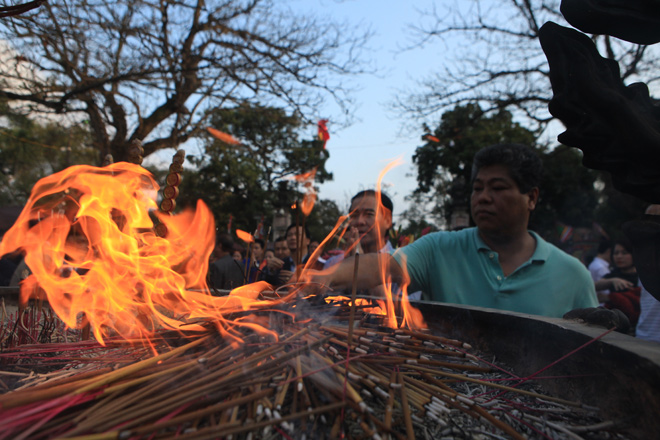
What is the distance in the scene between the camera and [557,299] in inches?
102

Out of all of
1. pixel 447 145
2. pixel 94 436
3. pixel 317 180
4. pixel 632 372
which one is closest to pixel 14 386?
pixel 94 436

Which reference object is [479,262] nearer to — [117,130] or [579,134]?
[579,134]

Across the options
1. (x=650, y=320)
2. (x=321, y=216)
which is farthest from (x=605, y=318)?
(x=321, y=216)

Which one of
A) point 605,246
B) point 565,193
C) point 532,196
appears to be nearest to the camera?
point 532,196

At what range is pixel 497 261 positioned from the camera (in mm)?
2797

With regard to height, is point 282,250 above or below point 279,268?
above

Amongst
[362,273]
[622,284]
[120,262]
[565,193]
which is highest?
[565,193]

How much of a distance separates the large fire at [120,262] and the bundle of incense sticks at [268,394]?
155mm

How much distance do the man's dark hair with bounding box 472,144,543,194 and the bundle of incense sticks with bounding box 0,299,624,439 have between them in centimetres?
141

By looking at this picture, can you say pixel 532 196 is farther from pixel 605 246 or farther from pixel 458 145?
pixel 458 145

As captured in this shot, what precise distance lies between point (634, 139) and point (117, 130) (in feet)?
39.3

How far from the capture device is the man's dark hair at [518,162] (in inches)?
109

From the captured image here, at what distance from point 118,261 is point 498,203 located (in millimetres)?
2241

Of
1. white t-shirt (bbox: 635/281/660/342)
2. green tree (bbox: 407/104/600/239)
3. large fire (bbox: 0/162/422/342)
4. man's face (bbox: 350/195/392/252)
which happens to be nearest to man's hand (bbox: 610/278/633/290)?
white t-shirt (bbox: 635/281/660/342)
